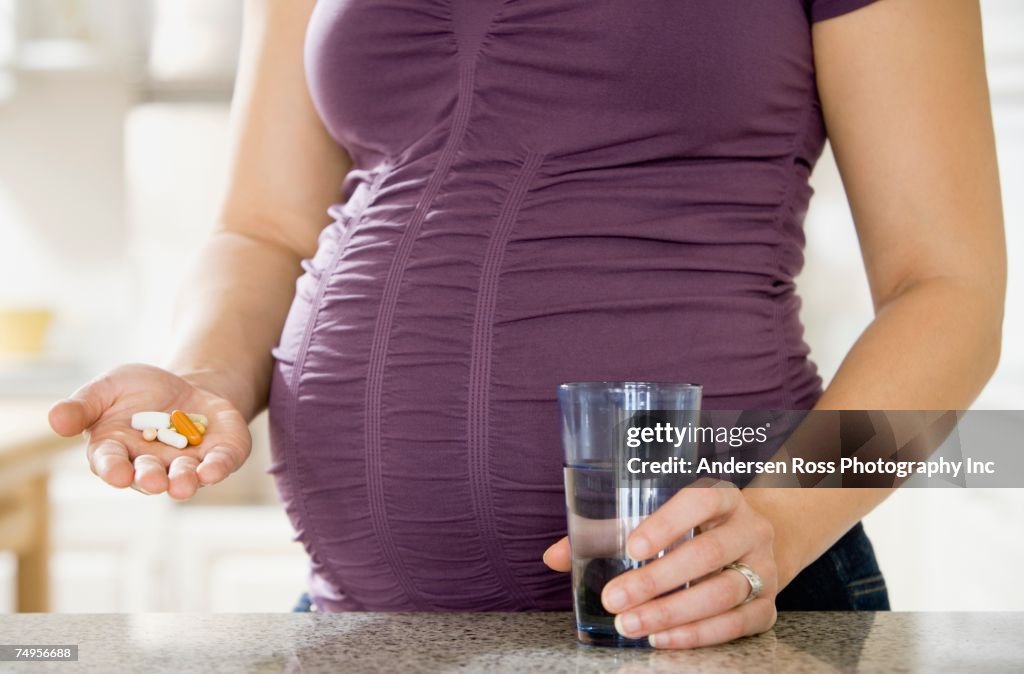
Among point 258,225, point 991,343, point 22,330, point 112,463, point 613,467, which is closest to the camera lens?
point 613,467

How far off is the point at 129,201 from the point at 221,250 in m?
2.15

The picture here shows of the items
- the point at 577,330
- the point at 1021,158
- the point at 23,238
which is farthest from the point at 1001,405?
the point at 23,238

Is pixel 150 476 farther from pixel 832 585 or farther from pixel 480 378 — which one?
pixel 832 585

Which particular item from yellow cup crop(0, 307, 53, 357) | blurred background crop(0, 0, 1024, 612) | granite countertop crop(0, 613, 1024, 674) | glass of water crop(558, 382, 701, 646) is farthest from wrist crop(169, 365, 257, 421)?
yellow cup crop(0, 307, 53, 357)

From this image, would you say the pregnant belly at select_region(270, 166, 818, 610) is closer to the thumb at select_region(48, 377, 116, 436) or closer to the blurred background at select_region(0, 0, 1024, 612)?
the thumb at select_region(48, 377, 116, 436)

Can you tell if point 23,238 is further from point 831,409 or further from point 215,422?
point 831,409

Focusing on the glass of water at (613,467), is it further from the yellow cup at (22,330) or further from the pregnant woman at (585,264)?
the yellow cup at (22,330)

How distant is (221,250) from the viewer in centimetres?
102

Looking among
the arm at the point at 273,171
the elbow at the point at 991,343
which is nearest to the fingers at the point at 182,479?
the arm at the point at 273,171

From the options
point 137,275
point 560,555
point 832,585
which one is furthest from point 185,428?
point 137,275

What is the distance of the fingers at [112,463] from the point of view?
646 mm

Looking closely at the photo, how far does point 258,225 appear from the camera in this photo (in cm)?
104

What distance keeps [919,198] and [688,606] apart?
0.39 m

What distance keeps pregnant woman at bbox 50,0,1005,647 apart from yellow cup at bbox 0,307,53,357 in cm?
223
